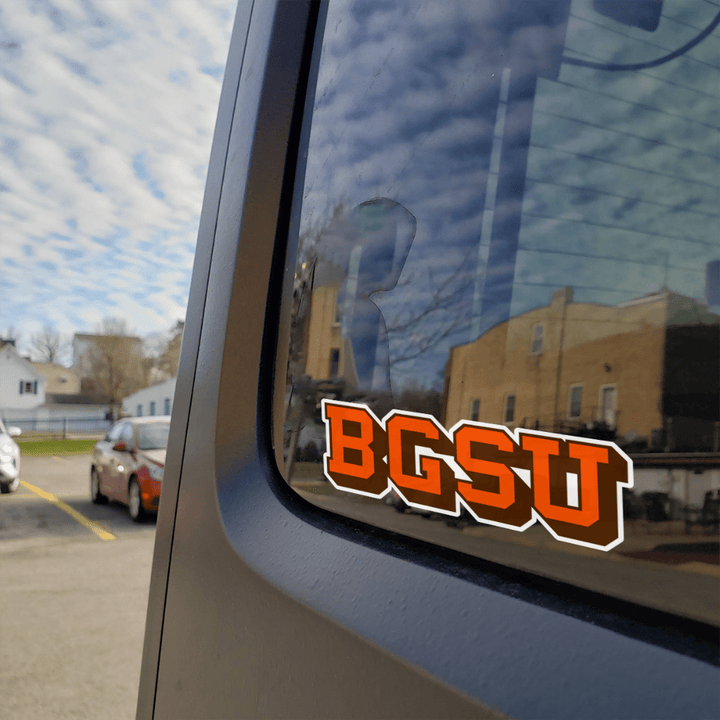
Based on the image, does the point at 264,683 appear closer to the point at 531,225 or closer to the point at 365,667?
the point at 365,667

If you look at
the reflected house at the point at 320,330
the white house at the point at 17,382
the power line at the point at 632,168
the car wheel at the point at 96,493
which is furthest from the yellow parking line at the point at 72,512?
the white house at the point at 17,382

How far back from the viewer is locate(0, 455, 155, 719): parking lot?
3.75m

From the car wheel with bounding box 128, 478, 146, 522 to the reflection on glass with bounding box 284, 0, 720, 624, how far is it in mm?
8364

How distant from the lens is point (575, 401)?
0.70 meters

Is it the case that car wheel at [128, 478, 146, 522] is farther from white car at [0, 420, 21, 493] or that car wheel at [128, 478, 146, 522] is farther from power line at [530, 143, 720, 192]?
power line at [530, 143, 720, 192]

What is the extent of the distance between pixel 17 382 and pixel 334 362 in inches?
2329

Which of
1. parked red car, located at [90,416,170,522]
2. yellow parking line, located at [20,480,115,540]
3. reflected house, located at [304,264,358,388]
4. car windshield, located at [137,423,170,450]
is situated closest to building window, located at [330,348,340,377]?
reflected house, located at [304,264,358,388]

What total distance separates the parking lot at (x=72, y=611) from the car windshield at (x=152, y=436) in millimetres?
1030

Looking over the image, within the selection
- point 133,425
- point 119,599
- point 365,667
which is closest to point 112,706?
point 119,599

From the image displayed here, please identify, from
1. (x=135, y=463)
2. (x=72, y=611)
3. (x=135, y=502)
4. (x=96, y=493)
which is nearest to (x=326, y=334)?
(x=72, y=611)

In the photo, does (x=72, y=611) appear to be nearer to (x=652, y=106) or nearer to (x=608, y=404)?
(x=608, y=404)

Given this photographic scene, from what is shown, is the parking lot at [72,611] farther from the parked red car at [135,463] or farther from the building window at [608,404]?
the building window at [608,404]

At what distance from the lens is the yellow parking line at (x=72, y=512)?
27.0ft

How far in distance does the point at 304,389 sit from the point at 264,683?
42 cm
